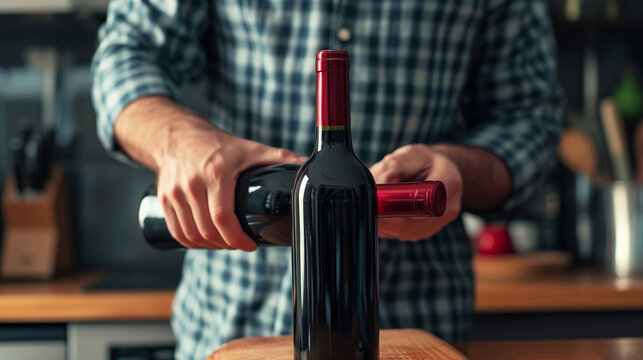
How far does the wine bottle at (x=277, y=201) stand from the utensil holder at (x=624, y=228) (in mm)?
1273

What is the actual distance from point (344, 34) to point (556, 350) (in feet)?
1.52

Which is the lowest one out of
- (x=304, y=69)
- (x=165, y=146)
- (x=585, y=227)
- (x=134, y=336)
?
(x=134, y=336)

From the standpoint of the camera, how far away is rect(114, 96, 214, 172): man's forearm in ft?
2.34

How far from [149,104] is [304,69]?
0.70 ft

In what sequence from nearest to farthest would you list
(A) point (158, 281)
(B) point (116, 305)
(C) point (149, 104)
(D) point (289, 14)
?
(C) point (149, 104)
(D) point (289, 14)
(B) point (116, 305)
(A) point (158, 281)

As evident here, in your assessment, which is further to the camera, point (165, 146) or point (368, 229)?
point (165, 146)

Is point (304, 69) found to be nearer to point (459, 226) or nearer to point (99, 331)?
point (459, 226)

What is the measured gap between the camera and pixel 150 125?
76 centimetres

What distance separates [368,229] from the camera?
20.1 inches

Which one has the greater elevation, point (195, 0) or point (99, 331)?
point (195, 0)

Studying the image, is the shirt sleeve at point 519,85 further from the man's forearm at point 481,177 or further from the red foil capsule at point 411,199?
the red foil capsule at point 411,199

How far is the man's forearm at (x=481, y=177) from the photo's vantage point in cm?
84

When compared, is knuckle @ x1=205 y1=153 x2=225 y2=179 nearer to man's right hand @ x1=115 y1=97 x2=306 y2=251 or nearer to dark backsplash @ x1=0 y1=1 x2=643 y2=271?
man's right hand @ x1=115 y1=97 x2=306 y2=251

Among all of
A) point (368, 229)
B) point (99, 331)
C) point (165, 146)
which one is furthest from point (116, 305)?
point (368, 229)
